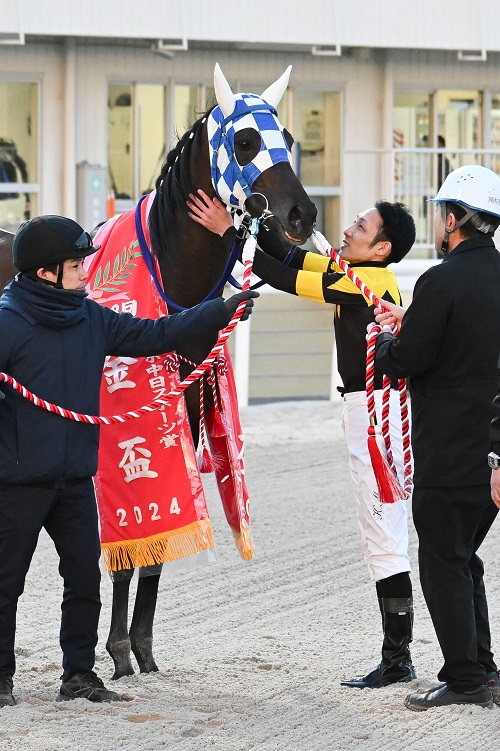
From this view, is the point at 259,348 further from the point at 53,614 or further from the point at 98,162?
the point at 53,614

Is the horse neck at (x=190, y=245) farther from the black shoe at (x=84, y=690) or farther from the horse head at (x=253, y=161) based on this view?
the black shoe at (x=84, y=690)

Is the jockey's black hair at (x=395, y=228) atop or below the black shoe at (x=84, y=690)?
atop

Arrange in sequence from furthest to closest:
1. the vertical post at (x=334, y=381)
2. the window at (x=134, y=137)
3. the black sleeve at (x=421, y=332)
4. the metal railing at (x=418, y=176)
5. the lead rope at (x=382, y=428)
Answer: the metal railing at (x=418, y=176) → the window at (x=134, y=137) → the vertical post at (x=334, y=381) → the lead rope at (x=382, y=428) → the black sleeve at (x=421, y=332)

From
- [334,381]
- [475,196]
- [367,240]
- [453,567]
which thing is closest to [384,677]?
[453,567]

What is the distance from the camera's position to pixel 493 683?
165 inches

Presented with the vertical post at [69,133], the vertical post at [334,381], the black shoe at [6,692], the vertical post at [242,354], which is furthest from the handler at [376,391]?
the vertical post at [69,133]

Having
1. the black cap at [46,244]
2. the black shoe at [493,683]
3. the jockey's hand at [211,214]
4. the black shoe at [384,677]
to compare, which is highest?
the jockey's hand at [211,214]

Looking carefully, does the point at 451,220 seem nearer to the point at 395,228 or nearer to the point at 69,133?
the point at 395,228

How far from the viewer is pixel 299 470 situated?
29.1 feet

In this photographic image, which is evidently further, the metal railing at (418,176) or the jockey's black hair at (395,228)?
the metal railing at (418,176)

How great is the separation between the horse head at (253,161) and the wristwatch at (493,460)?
921 mm

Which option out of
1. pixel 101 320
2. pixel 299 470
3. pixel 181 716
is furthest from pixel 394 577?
pixel 299 470

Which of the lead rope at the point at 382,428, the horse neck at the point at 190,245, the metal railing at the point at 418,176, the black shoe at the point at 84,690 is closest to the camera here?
the black shoe at the point at 84,690

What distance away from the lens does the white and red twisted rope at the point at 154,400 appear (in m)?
3.93
